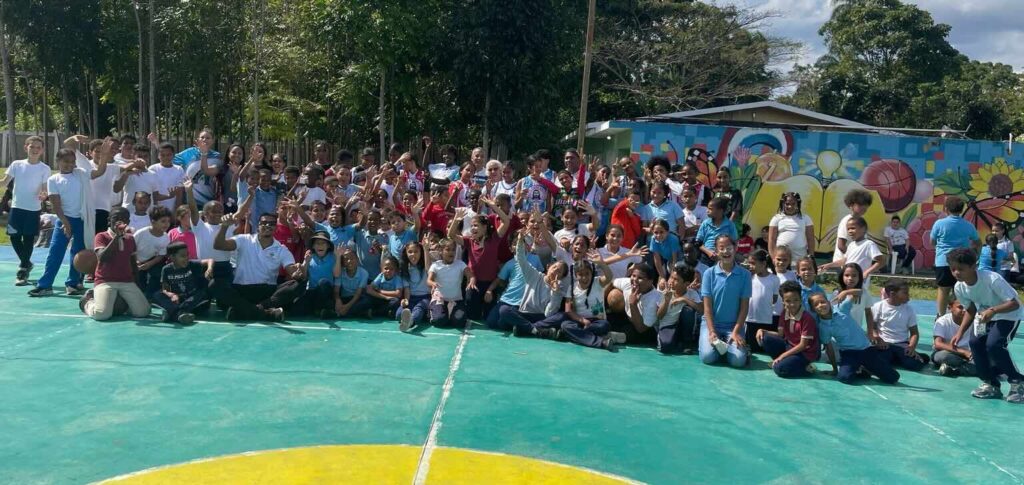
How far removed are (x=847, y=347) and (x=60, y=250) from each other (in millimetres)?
→ 9137

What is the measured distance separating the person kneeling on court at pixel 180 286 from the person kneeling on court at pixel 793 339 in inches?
240

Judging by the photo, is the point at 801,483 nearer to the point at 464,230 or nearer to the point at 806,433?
the point at 806,433

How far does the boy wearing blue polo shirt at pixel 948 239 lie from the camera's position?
9.42m

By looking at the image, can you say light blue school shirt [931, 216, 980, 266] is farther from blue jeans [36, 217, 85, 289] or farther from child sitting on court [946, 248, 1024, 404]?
blue jeans [36, 217, 85, 289]

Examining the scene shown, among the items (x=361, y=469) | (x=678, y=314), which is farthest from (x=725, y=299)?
(x=361, y=469)

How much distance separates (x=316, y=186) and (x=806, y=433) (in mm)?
7078

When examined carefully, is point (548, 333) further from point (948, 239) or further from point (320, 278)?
point (948, 239)

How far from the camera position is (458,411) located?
6.05m

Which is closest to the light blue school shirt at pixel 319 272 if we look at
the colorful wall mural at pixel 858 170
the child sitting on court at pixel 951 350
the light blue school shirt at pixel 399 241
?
the light blue school shirt at pixel 399 241

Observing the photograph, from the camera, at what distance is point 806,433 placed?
5.91 m

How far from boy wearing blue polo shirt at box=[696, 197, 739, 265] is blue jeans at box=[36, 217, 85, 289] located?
300 inches

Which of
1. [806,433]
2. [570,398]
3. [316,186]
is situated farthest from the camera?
[316,186]

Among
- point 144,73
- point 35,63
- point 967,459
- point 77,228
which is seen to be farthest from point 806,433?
point 35,63

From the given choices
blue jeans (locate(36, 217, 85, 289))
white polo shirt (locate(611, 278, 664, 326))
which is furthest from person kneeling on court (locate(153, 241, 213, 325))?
white polo shirt (locate(611, 278, 664, 326))
